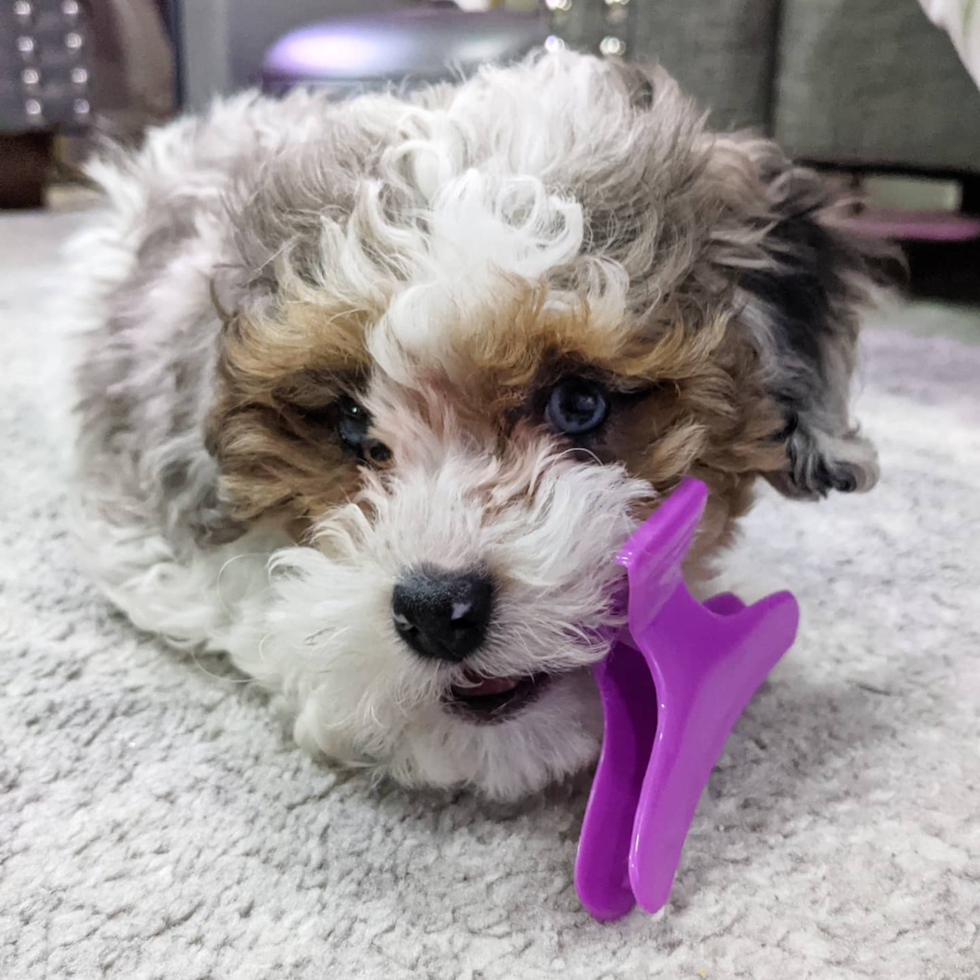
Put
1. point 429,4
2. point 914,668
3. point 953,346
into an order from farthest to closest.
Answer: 1. point 429,4
2. point 953,346
3. point 914,668

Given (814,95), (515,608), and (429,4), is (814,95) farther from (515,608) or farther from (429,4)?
(429,4)

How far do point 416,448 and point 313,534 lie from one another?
0.15 m

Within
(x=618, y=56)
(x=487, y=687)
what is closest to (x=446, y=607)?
(x=487, y=687)

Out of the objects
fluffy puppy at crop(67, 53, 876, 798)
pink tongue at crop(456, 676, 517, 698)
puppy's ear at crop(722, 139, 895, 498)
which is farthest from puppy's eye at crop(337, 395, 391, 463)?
puppy's ear at crop(722, 139, 895, 498)

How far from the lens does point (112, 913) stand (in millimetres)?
817

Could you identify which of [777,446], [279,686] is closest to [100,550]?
[279,686]

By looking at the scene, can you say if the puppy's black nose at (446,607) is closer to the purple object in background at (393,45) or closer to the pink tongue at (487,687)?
the pink tongue at (487,687)

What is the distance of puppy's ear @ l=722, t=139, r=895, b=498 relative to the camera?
102cm

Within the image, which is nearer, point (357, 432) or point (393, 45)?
point (357, 432)

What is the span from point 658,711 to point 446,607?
0.21 m

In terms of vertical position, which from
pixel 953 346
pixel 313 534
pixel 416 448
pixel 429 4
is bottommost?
pixel 953 346

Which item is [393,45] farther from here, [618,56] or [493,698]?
[493,698]

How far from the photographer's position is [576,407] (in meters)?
0.93

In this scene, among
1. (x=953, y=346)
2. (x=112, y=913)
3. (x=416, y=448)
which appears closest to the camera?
(x=112, y=913)
